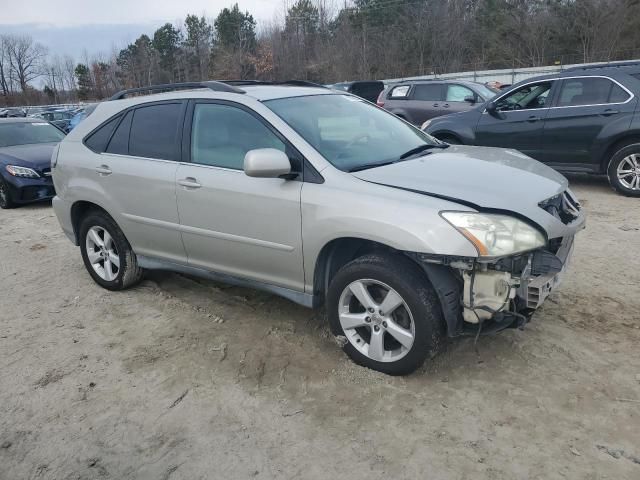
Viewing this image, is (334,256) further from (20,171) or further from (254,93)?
(20,171)

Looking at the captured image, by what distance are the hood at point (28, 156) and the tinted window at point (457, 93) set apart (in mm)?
8876

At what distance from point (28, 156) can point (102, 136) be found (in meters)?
5.50

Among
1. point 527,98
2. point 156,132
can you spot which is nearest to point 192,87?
point 156,132

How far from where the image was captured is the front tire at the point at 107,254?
4680 millimetres

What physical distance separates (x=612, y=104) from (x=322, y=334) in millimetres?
5988

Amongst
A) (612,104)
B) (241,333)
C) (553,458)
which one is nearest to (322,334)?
(241,333)

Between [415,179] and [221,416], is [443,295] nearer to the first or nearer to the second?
[415,179]

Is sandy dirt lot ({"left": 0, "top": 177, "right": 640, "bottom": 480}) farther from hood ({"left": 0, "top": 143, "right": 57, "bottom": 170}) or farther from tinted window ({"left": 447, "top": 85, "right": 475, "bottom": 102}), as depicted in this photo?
tinted window ({"left": 447, "top": 85, "right": 475, "bottom": 102})

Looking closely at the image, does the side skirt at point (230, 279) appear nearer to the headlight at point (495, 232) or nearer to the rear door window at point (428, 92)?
the headlight at point (495, 232)

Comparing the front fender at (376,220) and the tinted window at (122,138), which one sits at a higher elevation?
the tinted window at (122,138)

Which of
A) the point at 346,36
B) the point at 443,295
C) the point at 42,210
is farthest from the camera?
the point at 346,36

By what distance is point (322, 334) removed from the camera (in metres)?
3.87

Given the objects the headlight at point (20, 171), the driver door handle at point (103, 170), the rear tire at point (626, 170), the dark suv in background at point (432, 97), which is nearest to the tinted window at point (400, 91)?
the dark suv in background at point (432, 97)

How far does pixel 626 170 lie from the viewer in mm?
7348
